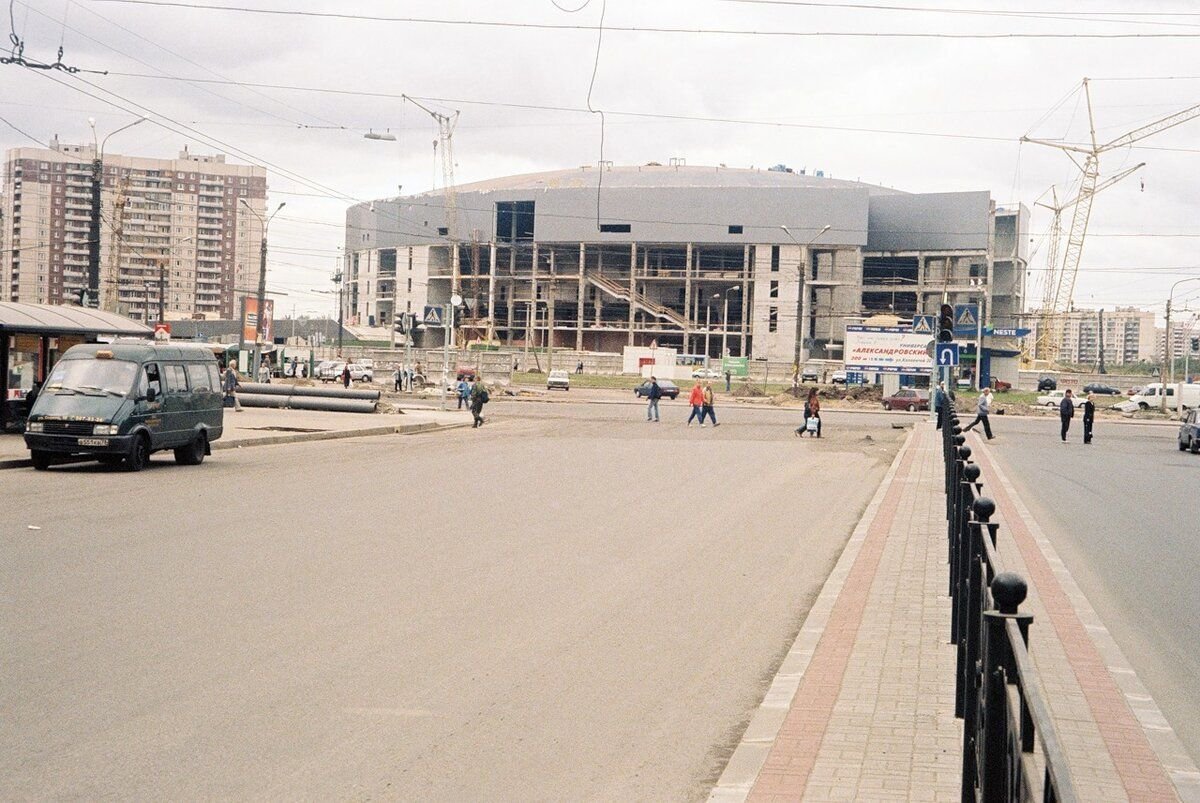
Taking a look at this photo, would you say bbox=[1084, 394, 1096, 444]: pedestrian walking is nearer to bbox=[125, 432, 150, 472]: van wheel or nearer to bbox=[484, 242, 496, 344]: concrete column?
bbox=[125, 432, 150, 472]: van wheel

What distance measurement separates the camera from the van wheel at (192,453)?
72.6 ft

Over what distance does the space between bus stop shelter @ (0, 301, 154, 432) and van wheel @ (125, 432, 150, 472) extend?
17.6 ft

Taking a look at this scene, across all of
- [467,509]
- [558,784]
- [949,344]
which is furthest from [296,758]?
[949,344]

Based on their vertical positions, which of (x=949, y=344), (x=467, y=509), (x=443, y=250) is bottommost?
(x=467, y=509)

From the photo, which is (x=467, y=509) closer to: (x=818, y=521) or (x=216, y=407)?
(x=818, y=521)

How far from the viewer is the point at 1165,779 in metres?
5.32

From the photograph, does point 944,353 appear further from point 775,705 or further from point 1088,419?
point 775,705

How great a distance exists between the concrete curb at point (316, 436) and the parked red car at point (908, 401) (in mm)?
32348

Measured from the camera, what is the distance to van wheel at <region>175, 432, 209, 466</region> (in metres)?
22.1

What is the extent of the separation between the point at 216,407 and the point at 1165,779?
2069 centimetres

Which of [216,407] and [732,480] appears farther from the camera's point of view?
[216,407]

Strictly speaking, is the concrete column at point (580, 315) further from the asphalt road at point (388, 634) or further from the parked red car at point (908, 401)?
the asphalt road at point (388, 634)

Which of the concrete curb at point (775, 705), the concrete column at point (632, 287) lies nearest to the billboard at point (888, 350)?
the concrete column at point (632, 287)

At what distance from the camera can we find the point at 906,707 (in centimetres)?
644
